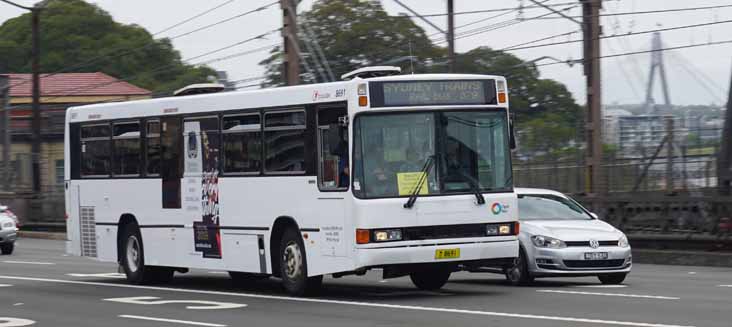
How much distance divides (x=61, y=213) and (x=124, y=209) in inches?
1103

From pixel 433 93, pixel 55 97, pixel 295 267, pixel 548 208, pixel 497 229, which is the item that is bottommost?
pixel 295 267

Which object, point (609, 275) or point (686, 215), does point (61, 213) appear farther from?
point (609, 275)

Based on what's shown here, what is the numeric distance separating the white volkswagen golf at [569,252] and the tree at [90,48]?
6936cm

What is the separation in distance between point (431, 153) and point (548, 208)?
378 centimetres

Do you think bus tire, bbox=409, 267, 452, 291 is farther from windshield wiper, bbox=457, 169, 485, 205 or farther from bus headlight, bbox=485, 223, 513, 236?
windshield wiper, bbox=457, 169, 485, 205

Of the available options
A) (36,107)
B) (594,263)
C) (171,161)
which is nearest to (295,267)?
(171,161)

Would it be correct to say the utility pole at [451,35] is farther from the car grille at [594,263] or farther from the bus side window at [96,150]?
the car grille at [594,263]

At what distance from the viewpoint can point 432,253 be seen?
52.8 ft

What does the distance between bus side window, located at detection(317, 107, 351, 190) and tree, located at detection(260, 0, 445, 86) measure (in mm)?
48518

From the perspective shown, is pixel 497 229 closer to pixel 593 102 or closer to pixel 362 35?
pixel 593 102

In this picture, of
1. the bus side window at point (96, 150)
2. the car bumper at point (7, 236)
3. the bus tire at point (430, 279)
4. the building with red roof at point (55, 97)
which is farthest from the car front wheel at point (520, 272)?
the building with red roof at point (55, 97)

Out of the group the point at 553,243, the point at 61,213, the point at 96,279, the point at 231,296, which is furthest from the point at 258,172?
the point at 61,213

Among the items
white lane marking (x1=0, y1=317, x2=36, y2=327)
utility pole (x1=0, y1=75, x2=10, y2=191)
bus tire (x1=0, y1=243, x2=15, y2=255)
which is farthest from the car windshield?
utility pole (x1=0, y1=75, x2=10, y2=191)

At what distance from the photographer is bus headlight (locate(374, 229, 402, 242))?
15891mm
